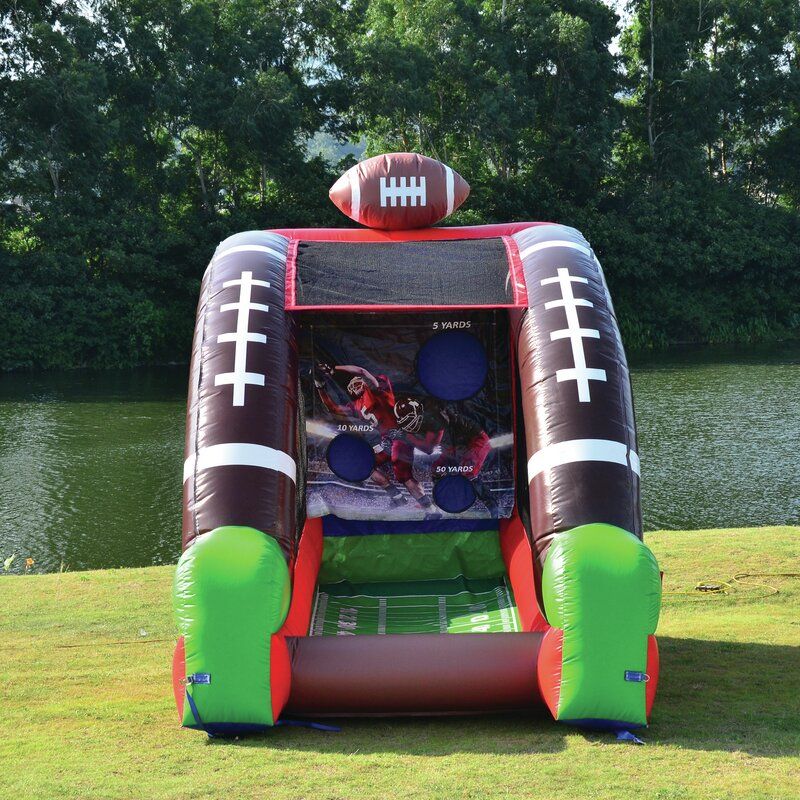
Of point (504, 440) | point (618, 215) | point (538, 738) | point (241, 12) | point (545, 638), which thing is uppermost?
point (241, 12)

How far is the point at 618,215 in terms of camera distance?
2739cm

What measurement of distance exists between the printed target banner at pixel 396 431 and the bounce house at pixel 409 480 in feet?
0.04

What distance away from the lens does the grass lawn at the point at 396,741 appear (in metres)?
3.45

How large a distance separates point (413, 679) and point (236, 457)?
3.74ft

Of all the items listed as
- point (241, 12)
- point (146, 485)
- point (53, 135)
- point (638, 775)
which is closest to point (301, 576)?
point (638, 775)

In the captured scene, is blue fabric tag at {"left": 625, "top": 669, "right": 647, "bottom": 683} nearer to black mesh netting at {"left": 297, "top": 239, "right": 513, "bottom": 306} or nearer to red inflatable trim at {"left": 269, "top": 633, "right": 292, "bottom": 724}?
red inflatable trim at {"left": 269, "top": 633, "right": 292, "bottom": 724}

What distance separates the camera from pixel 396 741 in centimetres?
395

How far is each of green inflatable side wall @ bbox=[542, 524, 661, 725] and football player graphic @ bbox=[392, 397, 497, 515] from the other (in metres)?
2.05

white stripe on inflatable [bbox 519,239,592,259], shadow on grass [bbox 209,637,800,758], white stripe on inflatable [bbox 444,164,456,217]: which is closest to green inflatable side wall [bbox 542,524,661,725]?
shadow on grass [bbox 209,637,800,758]

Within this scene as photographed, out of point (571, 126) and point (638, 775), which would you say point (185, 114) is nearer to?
point (571, 126)

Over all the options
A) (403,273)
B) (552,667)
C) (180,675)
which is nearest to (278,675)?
(180,675)

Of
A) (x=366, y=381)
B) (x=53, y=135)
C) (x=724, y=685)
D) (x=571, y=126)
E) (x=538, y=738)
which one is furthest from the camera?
(x=571, y=126)

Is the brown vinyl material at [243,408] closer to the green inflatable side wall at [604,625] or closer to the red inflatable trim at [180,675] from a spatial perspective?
the red inflatable trim at [180,675]

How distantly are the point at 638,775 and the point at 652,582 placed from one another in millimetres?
760
